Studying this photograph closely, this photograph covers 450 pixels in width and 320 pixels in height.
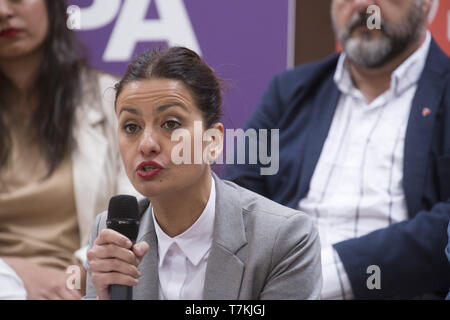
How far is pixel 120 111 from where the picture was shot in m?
1.06

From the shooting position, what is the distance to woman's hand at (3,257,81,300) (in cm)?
153

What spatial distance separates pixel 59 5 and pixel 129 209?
107cm

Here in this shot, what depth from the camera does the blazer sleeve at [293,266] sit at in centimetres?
106

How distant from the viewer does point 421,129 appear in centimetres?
148

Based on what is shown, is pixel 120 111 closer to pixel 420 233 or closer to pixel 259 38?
pixel 420 233

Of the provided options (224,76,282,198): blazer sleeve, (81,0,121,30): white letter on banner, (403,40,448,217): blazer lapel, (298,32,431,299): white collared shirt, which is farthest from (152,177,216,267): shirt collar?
(81,0,121,30): white letter on banner

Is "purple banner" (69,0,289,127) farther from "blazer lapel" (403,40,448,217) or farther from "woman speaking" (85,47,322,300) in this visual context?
"woman speaking" (85,47,322,300)

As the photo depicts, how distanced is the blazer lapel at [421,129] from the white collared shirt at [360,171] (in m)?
0.02

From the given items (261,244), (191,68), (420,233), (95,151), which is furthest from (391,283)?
(95,151)

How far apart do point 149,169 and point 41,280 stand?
0.69 meters

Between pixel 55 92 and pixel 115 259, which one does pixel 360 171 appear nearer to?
pixel 115 259

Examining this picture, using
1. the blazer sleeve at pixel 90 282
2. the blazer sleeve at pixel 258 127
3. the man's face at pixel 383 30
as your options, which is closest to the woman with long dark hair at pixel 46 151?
the blazer sleeve at pixel 258 127

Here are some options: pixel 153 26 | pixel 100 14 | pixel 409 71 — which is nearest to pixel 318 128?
pixel 409 71

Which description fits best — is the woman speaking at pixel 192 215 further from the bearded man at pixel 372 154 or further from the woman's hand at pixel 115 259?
the bearded man at pixel 372 154
